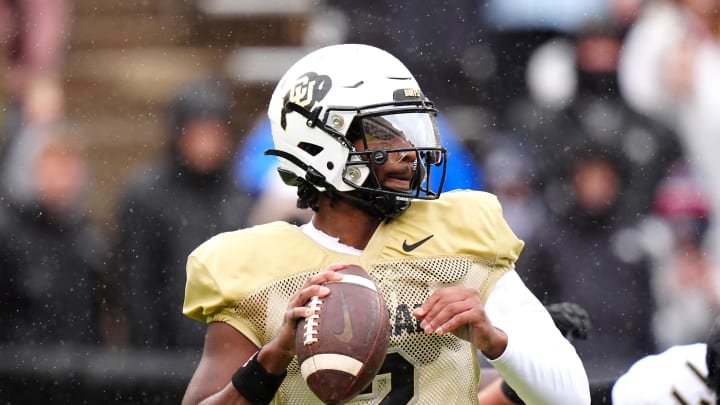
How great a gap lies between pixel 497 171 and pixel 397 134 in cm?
291

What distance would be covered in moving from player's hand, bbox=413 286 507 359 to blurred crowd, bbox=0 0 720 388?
2.46 m

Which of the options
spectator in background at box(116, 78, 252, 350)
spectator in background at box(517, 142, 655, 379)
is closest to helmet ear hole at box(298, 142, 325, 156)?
spectator in background at box(116, 78, 252, 350)

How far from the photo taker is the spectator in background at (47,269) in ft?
16.9

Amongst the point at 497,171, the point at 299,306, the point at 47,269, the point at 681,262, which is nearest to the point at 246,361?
the point at 299,306

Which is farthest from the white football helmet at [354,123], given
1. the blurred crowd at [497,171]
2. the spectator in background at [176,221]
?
the spectator in background at [176,221]

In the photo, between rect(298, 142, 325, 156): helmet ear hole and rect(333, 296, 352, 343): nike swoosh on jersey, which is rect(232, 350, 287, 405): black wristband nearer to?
rect(333, 296, 352, 343): nike swoosh on jersey

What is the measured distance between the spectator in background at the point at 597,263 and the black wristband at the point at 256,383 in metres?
2.77

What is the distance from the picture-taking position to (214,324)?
262 cm

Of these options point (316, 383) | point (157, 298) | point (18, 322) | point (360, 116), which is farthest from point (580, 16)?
point (316, 383)

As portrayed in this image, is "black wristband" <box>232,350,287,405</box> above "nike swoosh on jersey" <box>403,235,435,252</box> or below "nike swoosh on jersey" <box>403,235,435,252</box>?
below

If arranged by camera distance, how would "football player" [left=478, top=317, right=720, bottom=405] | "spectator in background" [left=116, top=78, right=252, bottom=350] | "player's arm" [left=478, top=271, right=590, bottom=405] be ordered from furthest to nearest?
"spectator in background" [left=116, top=78, right=252, bottom=350]
"football player" [left=478, top=317, right=720, bottom=405]
"player's arm" [left=478, top=271, right=590, bottom=405]

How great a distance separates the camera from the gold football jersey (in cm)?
260

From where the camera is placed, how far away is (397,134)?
2699mm

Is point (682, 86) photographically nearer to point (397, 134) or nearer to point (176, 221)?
point (176, 221)
